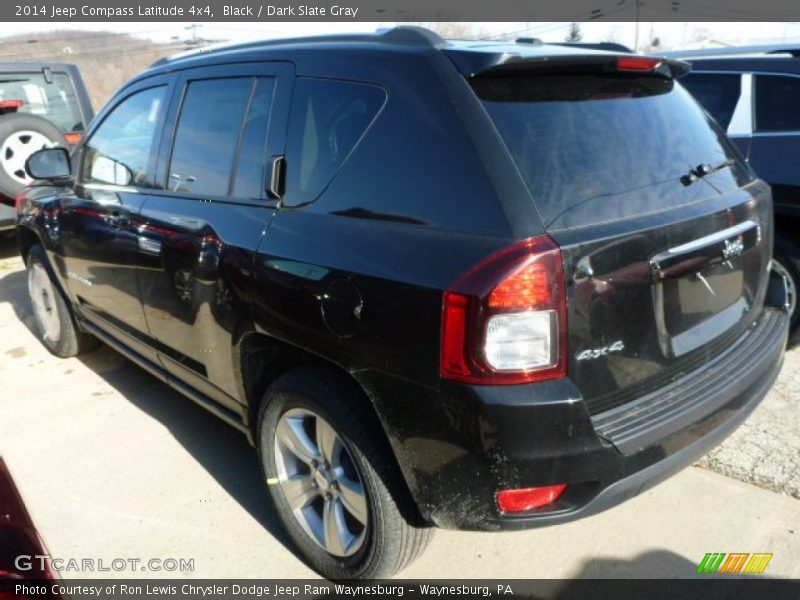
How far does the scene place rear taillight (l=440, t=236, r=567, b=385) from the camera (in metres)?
1.72

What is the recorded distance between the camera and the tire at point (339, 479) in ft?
6.87

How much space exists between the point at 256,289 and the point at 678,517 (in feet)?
6.36

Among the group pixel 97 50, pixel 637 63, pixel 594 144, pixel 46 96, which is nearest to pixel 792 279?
pixel 637 63

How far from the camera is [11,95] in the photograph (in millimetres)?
7484

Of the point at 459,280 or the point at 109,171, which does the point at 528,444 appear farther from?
the point at 109,171

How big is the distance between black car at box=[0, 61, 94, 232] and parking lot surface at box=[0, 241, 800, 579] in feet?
9.80

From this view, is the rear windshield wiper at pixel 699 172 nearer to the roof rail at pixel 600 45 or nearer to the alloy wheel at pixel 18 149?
the roof rail at pixel 600 45

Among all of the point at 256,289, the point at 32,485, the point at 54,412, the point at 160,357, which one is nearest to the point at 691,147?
the point at 256,289

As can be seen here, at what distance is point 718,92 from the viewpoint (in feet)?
14.6

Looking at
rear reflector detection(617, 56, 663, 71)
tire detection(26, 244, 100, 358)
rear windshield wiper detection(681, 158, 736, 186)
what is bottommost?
→ tire detection(26, 244, 100, 358)

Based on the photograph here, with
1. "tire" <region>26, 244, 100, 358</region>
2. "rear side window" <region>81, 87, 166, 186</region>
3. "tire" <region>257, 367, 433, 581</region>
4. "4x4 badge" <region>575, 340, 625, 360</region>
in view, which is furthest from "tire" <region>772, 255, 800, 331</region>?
"tire" <region>26, 244, 100, 358</region>

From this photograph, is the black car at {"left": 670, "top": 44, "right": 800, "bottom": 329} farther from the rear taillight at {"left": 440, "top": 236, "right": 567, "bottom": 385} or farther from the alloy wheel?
the alloy wheel

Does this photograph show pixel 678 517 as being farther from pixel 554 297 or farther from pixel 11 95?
pixel 11 95

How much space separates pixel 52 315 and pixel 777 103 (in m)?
5.06
